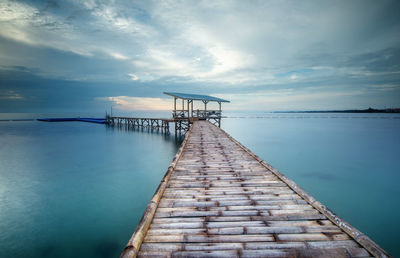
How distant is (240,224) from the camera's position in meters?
2.62

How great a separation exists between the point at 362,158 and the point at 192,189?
20031 mm

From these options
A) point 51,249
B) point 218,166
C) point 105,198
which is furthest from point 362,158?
point 51,249

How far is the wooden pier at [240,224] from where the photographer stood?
2.12 metres

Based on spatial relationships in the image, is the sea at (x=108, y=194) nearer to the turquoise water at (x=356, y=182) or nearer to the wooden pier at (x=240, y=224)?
the turquoise water at (x=356, y=182)

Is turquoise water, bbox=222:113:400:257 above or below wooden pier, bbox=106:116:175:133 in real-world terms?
below

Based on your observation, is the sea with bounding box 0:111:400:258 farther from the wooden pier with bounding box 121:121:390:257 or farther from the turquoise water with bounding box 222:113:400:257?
the wooden pier with bounding box 121:121:390:257

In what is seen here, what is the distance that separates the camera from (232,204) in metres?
3.18

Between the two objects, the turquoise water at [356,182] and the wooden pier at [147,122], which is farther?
the wooden pier at [147,122]

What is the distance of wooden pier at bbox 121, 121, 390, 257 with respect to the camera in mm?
2121

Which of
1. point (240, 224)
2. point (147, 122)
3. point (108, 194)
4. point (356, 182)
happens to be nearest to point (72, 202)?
point (108, 194)

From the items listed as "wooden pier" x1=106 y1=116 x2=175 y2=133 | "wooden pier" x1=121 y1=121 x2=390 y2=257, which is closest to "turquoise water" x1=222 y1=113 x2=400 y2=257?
"wooden pier" x1=121 y1=121 x2=390 y2=257

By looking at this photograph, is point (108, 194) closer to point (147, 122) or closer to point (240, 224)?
point (240, 224)

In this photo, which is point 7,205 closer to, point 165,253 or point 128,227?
point 128,227

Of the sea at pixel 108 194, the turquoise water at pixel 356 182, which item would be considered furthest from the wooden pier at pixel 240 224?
the turquoise water at pixel 356 182
